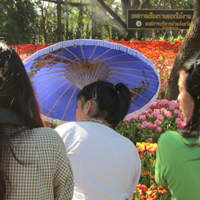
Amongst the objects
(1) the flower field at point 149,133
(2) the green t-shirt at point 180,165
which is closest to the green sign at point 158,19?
(1) the flower field at point 149,133

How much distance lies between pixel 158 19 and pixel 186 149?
6.89 metres

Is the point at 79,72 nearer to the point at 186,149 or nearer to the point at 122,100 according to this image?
the point at 122,100

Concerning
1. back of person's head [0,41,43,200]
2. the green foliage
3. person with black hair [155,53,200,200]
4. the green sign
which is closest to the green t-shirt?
person with black hair [155,53,200,200]

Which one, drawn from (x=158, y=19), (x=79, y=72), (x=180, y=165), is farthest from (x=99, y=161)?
(x=158, y=19)

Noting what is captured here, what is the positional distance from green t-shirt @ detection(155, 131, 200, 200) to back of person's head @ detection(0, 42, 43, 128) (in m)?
0.67

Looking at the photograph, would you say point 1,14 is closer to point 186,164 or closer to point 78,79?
point 78,79

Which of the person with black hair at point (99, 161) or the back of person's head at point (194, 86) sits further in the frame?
the person with black hair at point (99, 161)

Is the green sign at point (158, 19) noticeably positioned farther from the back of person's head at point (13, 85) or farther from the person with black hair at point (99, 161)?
the back of person's head at point (13, 85)

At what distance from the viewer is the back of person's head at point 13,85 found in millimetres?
856

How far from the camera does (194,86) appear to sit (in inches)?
46.9

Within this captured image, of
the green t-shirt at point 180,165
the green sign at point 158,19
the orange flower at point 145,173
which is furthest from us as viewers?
the green sign at point 158,19

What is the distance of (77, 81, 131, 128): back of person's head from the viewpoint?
1.61m

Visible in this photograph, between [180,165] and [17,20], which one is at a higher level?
[17,20]

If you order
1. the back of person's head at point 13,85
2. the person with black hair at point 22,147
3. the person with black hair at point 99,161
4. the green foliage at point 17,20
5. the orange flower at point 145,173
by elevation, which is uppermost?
the green foliage at point 17,20
